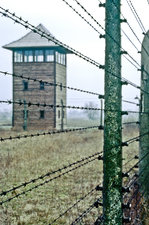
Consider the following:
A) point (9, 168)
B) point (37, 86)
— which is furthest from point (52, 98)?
point (9, 168)

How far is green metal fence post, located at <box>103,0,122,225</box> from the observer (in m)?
3.65

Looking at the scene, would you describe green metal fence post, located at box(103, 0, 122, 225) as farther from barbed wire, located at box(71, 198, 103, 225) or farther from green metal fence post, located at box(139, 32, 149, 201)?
green metal fence post, located at box(139, 32, 149, 201)

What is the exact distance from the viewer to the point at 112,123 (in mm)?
3773

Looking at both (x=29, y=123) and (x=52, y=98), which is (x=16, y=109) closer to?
(x=29, y=123)

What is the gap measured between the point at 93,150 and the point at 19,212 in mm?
11237

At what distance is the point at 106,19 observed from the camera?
153 inches

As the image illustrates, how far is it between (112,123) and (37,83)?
2656cm

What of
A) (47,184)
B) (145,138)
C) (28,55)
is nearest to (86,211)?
(145,138)

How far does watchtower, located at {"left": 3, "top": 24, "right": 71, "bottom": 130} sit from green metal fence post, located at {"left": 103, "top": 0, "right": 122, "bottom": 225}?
2474 centimetres

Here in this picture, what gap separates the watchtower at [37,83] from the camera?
2897cm

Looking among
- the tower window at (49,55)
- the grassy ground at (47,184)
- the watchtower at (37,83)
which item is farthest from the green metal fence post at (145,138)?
the tower window at (49,55)

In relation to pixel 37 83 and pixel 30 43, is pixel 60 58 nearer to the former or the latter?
pixel 30 43

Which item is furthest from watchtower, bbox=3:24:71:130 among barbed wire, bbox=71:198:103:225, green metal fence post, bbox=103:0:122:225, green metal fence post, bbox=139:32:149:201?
barbed wire, bbox=71:198:103:225

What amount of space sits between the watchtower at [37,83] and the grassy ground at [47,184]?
763cm
